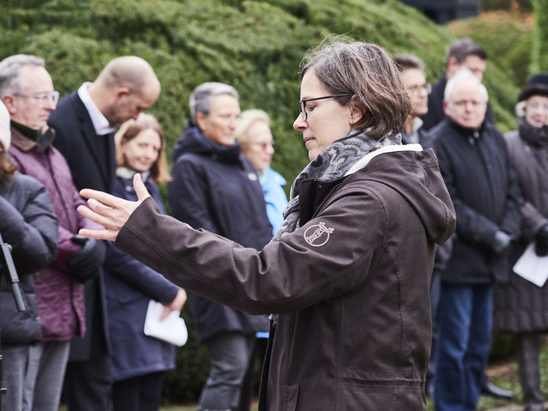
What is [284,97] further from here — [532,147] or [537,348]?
[537,348]

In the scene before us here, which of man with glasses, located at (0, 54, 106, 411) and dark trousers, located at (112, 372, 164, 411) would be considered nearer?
man with glasses, located at (0, 54, 106, 411)

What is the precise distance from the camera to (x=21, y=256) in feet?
14.7

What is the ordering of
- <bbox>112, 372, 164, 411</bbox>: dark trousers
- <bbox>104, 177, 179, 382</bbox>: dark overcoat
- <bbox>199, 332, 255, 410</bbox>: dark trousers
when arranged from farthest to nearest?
1. <bbox>199, 332, 255, 410</bbox>: dark trousers
2. <bbox>112, 372, 164, 411</bbox>: dark trousers
3. <bbox>104, 177, 179, 382</bbox>: dark overcoat

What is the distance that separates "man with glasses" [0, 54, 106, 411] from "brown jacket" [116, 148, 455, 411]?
2.19 m

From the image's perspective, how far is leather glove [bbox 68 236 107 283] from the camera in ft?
16.7

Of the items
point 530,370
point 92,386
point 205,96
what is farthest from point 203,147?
point 530,370

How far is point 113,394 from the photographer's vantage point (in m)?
5.80

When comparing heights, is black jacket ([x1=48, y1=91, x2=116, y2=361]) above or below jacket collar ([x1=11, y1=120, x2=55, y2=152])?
below

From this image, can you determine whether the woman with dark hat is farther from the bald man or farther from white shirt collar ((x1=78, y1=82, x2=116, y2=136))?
white shirt collar ((x1=78, y1=82, x2=116, y2=136))

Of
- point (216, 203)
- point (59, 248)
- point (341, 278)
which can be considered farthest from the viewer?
point (216, 203)

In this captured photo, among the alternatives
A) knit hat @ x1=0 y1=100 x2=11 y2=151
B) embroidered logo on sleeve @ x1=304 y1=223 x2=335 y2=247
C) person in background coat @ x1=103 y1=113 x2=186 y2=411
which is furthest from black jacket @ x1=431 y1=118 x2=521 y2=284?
embroidered logo on sleeve @ x1=304 y1=223 x2=335 y2=247

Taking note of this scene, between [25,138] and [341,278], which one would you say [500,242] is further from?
[341,278]

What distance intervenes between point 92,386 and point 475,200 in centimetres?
298

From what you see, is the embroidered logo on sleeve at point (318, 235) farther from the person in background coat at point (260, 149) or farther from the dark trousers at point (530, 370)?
the dark trousers at point (530, 370)
